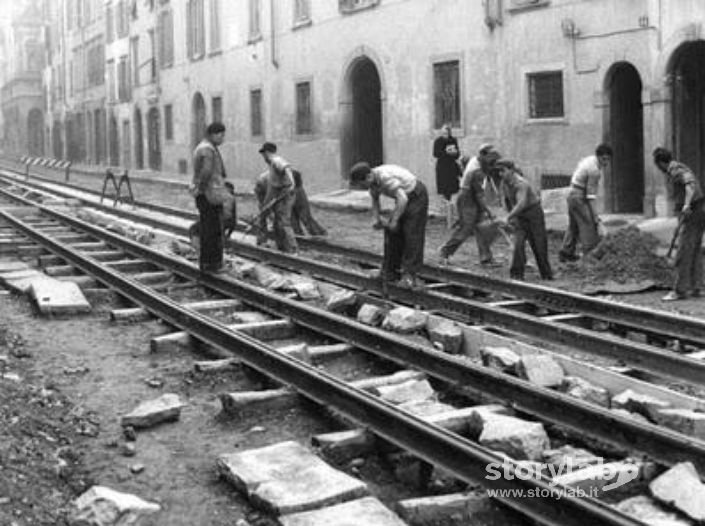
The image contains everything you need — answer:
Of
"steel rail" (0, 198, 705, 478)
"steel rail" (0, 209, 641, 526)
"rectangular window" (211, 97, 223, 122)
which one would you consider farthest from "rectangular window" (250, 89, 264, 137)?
"steel rail" (0, 209, 641, 526)

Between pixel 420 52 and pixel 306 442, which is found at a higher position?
pixel 420 52

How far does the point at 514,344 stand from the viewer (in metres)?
8.04

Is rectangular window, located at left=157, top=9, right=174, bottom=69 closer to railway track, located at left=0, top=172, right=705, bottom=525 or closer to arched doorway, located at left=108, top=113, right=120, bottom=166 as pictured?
arched doorway, located at left=108, top=113, right=120, bottom=166

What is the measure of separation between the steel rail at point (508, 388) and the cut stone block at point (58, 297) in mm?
813

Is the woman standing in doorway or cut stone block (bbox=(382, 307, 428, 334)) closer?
cut stone block (bbox=(382, 307, 428, 334))

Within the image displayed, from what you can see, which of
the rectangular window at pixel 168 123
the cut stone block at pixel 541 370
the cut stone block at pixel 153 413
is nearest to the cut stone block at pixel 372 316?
the cut stone block at pixel 541 370

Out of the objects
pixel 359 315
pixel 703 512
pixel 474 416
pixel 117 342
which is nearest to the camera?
pixel 703 512

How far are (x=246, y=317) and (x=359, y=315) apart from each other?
108 centimetres

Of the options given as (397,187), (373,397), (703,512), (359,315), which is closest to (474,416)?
(373,397)

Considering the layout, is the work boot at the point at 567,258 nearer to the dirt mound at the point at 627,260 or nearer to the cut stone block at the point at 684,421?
the dirt mound at the point at 627,260

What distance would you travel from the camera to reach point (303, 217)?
17484 millimetres

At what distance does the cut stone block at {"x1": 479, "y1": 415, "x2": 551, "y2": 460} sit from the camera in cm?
551

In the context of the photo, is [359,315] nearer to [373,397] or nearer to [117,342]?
[117,342]

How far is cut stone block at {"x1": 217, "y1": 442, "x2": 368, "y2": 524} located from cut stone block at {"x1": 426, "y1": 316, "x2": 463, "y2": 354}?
301 centimetres
